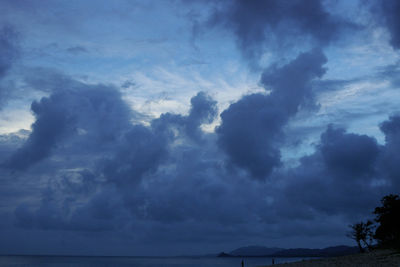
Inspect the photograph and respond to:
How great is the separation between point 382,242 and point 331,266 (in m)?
48.4

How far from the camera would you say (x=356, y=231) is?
367 feet

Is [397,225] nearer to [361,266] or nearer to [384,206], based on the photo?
[384,206]

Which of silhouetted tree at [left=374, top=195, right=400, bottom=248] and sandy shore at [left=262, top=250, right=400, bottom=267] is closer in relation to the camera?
sandy shore at [left=262, top=250, right=400, bottom=267]

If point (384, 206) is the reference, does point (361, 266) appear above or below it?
below

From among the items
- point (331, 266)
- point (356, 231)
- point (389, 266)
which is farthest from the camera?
point (356, 231)

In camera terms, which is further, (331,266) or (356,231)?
(356,231)

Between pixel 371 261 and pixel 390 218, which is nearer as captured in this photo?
pixel 371 261

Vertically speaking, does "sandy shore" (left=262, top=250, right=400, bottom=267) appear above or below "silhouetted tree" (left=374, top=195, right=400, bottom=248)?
below

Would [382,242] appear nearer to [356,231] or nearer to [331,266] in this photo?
[356,231]

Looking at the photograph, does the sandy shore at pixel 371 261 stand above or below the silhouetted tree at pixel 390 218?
below

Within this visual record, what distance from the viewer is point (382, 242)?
105250 millimetres

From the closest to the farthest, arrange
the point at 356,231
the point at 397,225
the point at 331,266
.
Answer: the point at 331,266, the point at 397,225, the point at 356,231

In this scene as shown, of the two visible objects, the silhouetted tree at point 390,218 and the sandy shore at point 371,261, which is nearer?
the sandy shore at point 371,261

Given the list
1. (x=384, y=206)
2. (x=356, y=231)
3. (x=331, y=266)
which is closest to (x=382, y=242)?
(x=356, y=231)
